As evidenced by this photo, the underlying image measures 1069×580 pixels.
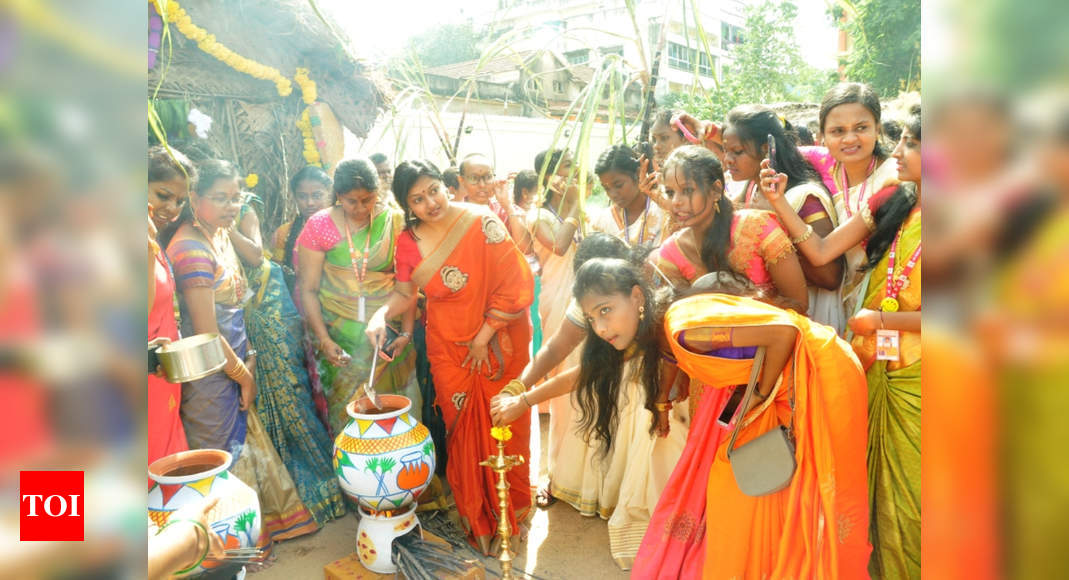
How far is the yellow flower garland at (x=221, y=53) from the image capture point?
3633mm

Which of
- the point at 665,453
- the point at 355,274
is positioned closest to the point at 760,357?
the point at 665,453

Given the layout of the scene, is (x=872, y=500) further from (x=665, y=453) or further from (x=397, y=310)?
(x=397, y=310)

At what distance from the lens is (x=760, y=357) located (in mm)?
2104

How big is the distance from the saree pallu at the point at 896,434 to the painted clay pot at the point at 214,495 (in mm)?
2050

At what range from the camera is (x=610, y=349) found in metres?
2.59

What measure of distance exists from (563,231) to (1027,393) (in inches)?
147

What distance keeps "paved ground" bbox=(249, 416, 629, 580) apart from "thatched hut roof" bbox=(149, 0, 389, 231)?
6.23 ft

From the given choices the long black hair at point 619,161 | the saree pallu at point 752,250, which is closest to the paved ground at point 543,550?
the saree pallu at point 752,250

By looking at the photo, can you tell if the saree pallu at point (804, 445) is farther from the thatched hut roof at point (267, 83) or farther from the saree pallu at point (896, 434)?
the thatched hut roof at point (267, 83)

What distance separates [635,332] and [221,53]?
288 centimetres

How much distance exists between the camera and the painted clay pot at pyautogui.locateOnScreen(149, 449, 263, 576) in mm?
1922

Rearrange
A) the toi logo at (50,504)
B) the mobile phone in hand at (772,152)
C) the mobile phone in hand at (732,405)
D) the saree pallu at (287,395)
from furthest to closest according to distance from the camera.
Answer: the saree pallu at (287,395)
the mobile phone in hand at (772,152)
the mobile phone in hand at (732,405)
the toi logo at (50,504)

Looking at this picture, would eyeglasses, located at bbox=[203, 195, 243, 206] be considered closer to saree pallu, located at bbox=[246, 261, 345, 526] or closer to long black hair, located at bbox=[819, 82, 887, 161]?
saree pallu, located at bbox=[246, 261, 345, 526]

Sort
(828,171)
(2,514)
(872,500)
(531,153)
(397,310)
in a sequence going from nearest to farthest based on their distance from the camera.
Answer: (2,514), (872,500), (828,171), (397,310), (531,153)
